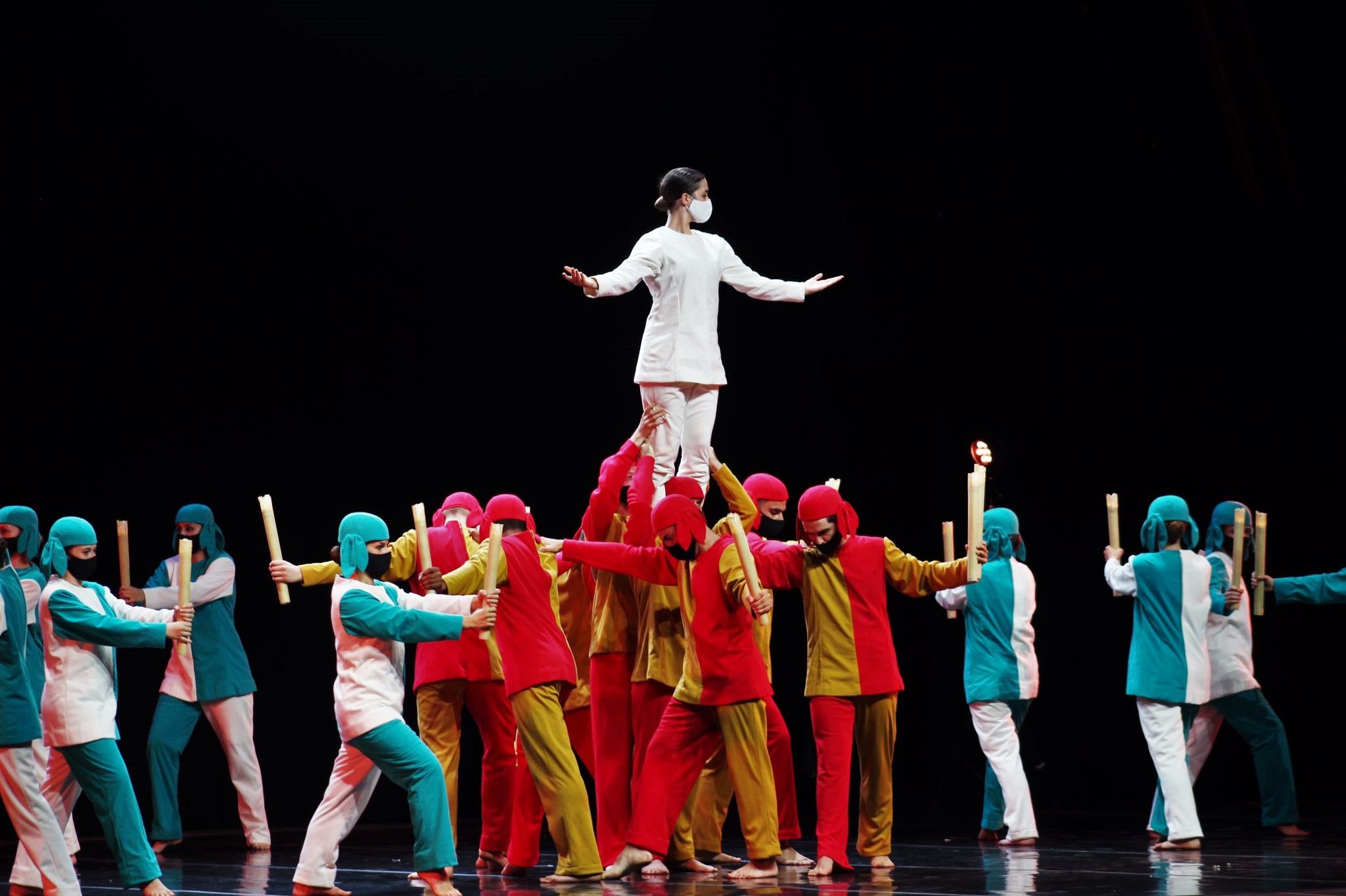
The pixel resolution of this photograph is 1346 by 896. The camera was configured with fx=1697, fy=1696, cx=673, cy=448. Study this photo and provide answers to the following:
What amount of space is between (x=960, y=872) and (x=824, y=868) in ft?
1.82

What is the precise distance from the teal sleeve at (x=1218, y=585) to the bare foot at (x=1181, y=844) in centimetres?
107

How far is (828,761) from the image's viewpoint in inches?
256

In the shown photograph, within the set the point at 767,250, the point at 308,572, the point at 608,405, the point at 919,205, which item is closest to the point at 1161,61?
the point at 919,205

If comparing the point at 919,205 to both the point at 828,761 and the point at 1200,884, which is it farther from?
the point at 1200,884

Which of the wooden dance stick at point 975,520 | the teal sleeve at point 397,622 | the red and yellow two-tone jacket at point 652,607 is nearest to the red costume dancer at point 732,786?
the red and yellow two-tone jacket at point 652,607

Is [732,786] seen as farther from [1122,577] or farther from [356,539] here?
[356,539]

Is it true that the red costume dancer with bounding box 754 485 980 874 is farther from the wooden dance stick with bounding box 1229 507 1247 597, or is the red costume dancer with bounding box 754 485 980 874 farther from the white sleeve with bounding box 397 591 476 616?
the wooden dance stick with bounding box 1229 507 1247 597

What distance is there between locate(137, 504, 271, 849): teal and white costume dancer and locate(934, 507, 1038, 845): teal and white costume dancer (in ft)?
11.0

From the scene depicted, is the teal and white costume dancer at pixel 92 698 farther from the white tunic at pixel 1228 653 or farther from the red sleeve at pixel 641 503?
the white tunic at pixel 1228 653

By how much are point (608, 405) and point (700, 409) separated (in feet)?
10.2

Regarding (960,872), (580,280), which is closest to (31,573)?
(580,280)

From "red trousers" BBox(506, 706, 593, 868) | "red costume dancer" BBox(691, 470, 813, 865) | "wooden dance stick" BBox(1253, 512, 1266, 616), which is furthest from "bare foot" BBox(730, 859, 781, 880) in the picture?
"wooden dance stick" BBox(1253, 512, 1266, 616)

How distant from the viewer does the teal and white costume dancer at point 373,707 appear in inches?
222

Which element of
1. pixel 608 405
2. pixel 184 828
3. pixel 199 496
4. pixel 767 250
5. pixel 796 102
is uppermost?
pixel 796 102
